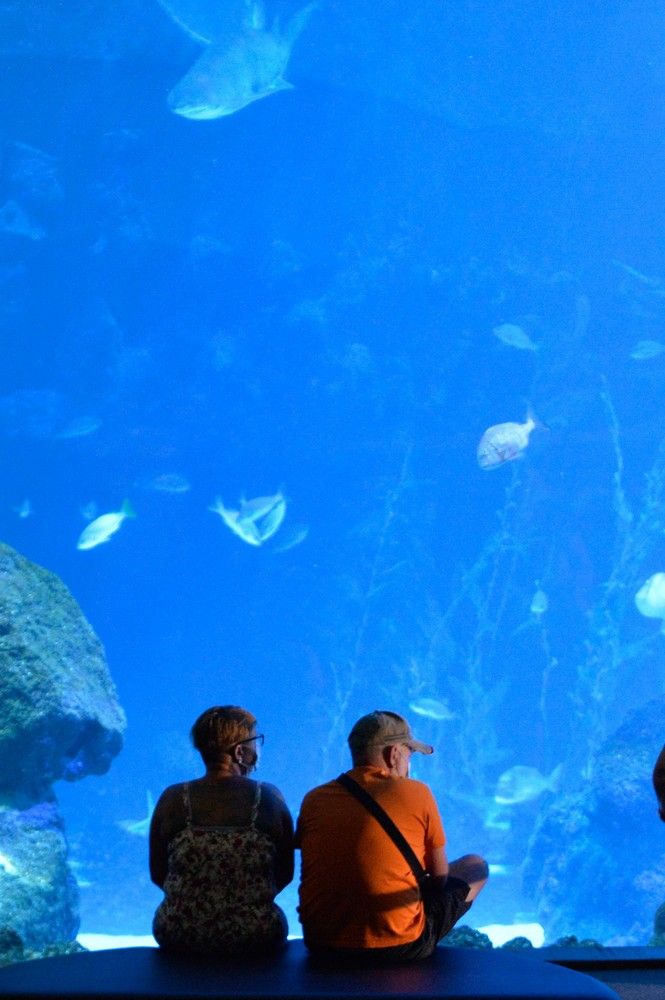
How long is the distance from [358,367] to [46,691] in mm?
23554

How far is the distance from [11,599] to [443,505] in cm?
2323

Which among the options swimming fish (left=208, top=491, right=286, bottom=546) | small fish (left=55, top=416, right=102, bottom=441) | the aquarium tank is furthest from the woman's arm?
small fish (left=55, top=416, right=102, bottom=441)

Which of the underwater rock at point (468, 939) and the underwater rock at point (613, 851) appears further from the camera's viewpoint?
the underwater rock at point (613, 851)

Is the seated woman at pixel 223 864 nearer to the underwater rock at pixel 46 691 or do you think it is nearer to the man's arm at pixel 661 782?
the man's arm at pixel 661 782

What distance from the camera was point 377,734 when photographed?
254cm

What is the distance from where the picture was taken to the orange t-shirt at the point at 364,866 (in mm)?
2383

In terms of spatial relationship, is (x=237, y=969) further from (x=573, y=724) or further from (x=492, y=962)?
(x=573, y=724)

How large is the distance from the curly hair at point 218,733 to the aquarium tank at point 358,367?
63.8ft

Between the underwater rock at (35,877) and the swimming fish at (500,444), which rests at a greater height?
the swimming fish at (500,444)

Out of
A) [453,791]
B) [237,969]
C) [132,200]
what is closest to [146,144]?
[132,200]

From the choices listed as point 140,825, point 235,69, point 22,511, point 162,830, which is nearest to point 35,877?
point 162,830

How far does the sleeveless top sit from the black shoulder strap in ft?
0.95

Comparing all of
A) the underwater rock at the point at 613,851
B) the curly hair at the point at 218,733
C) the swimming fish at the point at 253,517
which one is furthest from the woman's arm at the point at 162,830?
the swimming fish at the point at 253,517

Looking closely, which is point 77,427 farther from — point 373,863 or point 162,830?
point 373,863
